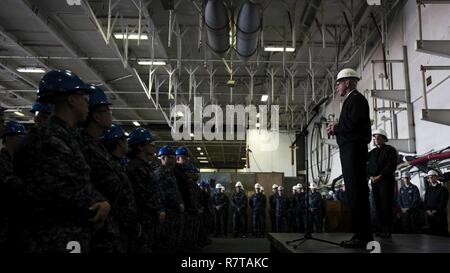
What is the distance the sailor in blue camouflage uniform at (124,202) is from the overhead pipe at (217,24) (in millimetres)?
3908

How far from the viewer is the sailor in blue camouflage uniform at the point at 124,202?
2.78 meters

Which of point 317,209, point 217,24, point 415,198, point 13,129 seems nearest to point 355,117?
point 13,129

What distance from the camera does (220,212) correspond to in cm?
1408

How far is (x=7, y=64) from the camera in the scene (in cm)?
1288

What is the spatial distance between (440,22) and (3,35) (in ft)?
33.1

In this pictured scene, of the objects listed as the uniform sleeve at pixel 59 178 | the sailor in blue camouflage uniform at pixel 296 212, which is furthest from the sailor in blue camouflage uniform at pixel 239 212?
the uniform sleeve at pixel 59 178

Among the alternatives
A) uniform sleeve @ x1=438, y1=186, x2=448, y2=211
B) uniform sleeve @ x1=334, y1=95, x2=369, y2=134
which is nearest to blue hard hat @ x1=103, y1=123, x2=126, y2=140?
uniform sleeve @ x1=334, y1=95, x2=369, y2=134

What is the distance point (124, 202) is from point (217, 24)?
524cm

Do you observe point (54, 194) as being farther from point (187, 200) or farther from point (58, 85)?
point (187, 200)

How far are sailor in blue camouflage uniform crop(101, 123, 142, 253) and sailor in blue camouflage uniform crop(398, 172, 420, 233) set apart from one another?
711 cm

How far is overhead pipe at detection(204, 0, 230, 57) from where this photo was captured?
6.94 metres

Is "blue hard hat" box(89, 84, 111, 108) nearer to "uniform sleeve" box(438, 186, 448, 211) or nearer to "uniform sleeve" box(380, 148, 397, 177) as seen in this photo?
"uniform sleeve" box(380, 148, 397, 177)

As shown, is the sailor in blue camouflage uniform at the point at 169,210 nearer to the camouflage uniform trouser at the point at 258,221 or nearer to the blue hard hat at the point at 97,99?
the blue hard hat at the point at 97,99
